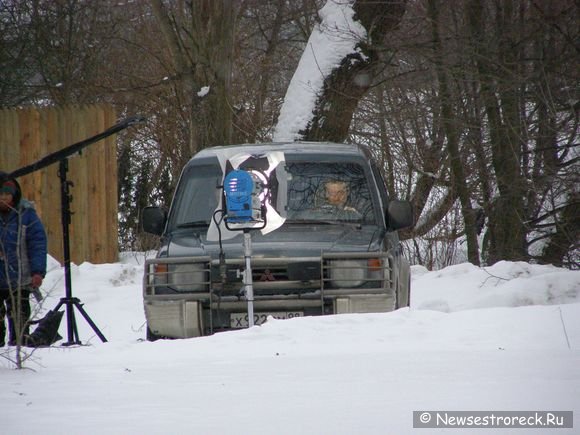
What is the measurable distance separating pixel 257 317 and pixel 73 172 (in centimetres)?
751

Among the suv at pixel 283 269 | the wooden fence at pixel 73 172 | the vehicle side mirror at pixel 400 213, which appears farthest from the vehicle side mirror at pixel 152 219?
the wooden fence at pixel 73 172

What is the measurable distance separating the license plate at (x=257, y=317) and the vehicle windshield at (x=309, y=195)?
2.83 ft

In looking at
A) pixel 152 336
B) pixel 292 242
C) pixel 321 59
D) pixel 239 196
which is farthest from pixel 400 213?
pixel 321 59

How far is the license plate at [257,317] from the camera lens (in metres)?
7.15

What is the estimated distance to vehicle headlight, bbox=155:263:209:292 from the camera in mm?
7148

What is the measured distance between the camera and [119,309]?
37.6 feet

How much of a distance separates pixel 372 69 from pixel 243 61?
6.37m

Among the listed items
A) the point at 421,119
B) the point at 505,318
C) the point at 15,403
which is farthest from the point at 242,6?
the point at 15,403

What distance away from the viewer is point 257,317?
23.6 ft

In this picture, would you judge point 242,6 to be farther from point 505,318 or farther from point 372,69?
point 505,318

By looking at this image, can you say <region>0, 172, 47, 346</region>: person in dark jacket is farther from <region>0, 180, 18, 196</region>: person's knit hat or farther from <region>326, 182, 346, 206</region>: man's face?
<region>326, 182, 346, 206</region>: man's face

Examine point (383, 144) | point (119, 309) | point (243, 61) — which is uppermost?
point (243, 61)

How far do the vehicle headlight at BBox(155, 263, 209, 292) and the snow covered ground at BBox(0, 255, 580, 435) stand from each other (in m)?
0.79

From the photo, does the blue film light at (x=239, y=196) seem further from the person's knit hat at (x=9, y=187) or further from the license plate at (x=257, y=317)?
the person's knit hat at (x=9, y=187)
